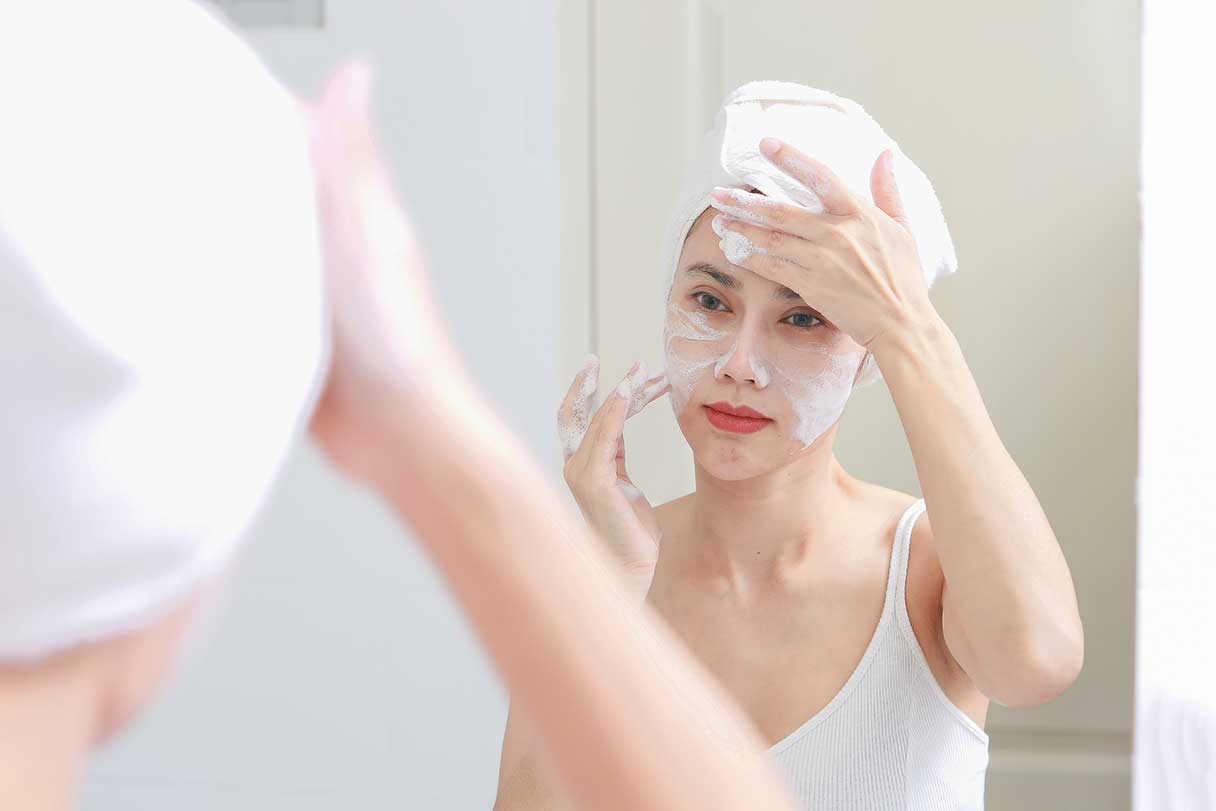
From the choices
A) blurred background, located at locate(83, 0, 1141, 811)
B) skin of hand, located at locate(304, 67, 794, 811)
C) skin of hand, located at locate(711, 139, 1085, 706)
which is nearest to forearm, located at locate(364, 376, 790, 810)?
skin of hand, located at locate(304, 67, 794, 811)

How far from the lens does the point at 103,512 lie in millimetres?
251

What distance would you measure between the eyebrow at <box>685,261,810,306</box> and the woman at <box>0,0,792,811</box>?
68cm

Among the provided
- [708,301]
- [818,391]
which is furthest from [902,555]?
[708,301]

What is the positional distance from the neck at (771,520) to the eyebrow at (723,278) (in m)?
0.18

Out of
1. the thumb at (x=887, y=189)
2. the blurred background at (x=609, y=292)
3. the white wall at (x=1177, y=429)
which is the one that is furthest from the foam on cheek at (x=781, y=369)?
the blurred background at (x=609, y=292)

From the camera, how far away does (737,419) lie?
986mm

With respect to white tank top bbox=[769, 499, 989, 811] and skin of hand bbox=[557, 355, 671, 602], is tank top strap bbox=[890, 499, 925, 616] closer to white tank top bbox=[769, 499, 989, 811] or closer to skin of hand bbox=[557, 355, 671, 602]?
white tank top bbox=[769, 499, 989, 811]

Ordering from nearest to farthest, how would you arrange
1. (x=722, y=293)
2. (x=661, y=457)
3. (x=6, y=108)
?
(x=6, y=108)
(x=722, y=293)
(x=661, y=457)

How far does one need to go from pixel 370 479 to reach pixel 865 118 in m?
0.81

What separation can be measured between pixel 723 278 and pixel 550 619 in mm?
721

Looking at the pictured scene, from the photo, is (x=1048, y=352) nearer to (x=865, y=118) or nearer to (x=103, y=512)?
(x=865, y=118)

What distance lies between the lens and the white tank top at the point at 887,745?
975 mm

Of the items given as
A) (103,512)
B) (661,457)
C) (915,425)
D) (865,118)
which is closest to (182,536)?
(103,512)

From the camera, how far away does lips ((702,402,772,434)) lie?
98cm
